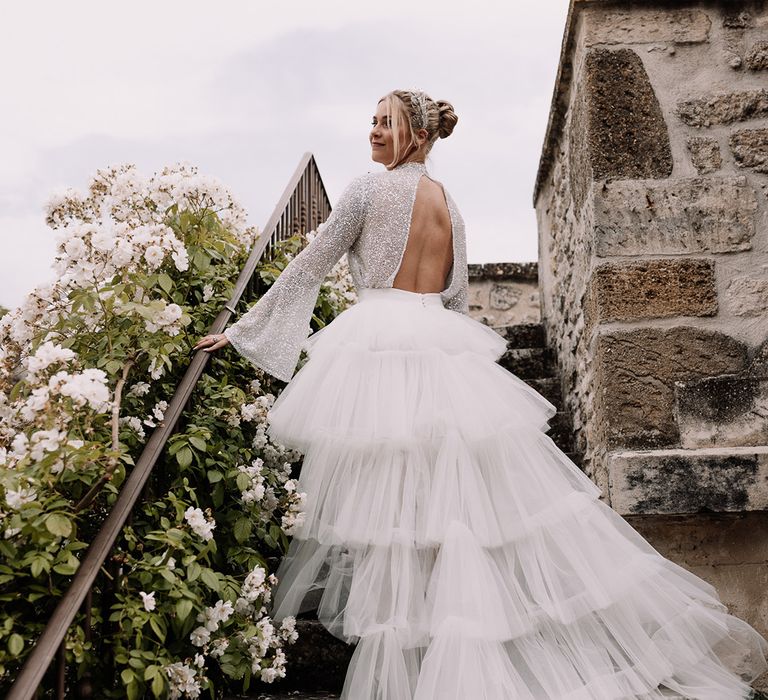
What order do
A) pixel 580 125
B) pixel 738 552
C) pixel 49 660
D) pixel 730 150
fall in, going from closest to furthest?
pixel 49 660 < pixel 738 552 < pixel 730 150 < pixel 580 125

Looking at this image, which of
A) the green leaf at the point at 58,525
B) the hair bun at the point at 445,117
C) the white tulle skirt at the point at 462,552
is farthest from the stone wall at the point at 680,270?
the green leaf at the point at 58,525

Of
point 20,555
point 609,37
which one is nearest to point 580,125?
point 609,37

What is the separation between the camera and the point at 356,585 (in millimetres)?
2230

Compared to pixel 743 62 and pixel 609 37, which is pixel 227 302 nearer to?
pixel 609 37

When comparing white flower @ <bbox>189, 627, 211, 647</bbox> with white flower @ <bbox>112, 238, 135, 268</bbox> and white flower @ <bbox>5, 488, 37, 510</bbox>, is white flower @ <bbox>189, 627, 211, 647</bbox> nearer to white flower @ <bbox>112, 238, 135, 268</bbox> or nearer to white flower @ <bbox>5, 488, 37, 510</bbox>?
white flower @ <bbox>5, 488, 37, 510</bbox>

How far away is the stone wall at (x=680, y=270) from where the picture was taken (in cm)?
276

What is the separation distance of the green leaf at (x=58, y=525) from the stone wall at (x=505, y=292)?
20.0 feet

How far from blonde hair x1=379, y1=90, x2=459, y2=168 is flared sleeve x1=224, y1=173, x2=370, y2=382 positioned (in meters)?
0.20

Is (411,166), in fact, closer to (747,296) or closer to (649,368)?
(649,368)

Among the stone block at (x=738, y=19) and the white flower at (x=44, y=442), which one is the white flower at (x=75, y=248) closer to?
Answer: the white flower at (x=44, y=442)

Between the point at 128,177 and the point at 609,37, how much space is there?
2.03 meters

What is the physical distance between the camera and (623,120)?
10.2 feet

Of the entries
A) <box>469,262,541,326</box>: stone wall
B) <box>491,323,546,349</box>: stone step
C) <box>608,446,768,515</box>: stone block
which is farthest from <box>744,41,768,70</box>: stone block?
<box>469,262,541,326</box>: stone wall

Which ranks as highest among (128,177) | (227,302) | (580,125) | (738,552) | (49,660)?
(580,125)
